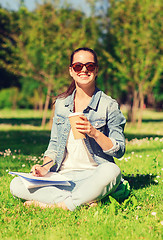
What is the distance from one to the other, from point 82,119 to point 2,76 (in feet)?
66.6

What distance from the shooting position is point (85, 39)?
61.1 feet

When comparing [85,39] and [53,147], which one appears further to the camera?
[85,39]

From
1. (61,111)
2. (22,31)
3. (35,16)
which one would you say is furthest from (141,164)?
(22,31)

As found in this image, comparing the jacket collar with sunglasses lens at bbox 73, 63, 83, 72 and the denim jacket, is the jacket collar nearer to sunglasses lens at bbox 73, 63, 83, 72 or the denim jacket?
the denim jacket

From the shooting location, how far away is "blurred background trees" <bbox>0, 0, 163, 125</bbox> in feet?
62.5

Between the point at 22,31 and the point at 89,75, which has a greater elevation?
the point at 22,31

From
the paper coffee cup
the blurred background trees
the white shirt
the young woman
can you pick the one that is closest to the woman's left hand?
the paper coffee cup

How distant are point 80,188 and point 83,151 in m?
0.49

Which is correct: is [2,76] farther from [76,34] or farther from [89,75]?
[89,75]

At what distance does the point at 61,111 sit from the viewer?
4.39 m

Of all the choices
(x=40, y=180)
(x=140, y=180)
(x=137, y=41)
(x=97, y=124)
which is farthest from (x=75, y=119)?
(x=137, y=41)

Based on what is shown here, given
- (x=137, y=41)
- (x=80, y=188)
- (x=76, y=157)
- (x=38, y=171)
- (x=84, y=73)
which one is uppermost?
(x=137, y=41)

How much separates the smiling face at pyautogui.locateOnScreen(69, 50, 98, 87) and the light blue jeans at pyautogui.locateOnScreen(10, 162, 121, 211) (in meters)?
1.04

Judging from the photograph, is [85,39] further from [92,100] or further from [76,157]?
[76,157]
